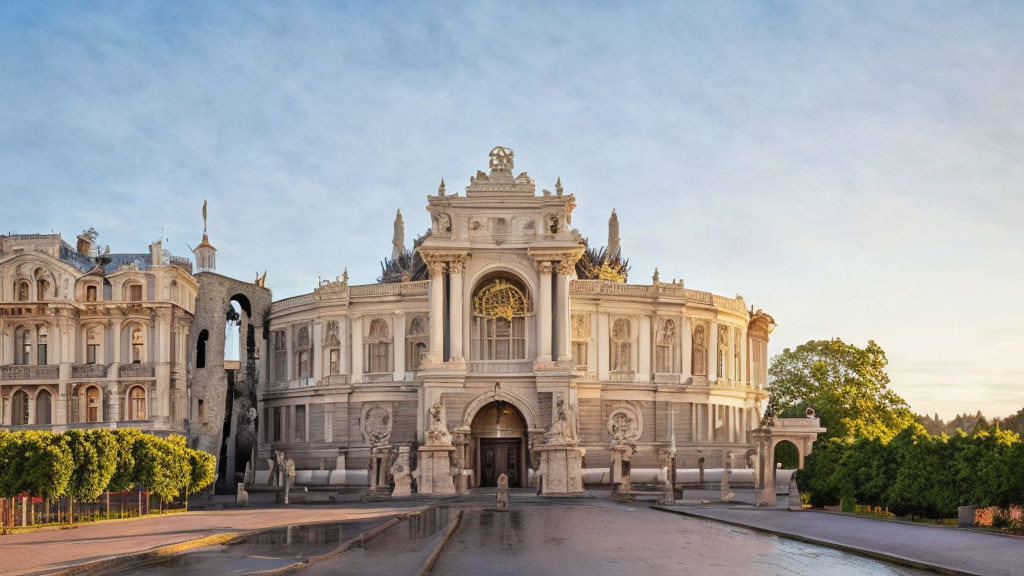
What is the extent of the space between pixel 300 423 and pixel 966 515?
2144 inches

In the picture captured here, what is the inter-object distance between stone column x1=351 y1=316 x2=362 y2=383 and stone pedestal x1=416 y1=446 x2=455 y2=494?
1586 centimetres

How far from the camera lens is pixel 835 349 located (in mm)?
91062

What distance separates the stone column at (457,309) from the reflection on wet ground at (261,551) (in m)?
27.2

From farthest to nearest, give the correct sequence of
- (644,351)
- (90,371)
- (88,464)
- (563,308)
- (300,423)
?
(300,423), (644,351), (90,371), (563,308), (88,464)

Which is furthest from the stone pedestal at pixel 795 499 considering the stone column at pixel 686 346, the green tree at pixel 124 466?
the stone column at pixel 686 346

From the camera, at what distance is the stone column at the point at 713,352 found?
8494 cm

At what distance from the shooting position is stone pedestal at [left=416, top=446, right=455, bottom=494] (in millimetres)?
67062

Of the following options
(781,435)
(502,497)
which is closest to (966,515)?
(781,435)

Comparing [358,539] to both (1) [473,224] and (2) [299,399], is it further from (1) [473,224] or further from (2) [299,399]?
(2) [299,399]

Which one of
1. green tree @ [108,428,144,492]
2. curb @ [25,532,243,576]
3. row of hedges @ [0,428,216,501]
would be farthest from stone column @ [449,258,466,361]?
curb @ [25,532,243,576]

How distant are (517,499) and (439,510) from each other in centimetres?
814

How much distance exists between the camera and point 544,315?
7281 centimetres

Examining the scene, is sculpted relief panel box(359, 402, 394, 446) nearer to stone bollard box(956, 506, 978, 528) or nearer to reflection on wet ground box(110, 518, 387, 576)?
reflection on wet ground box(110, 518, 387, 576)

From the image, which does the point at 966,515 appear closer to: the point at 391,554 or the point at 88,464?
the point at 391,554
